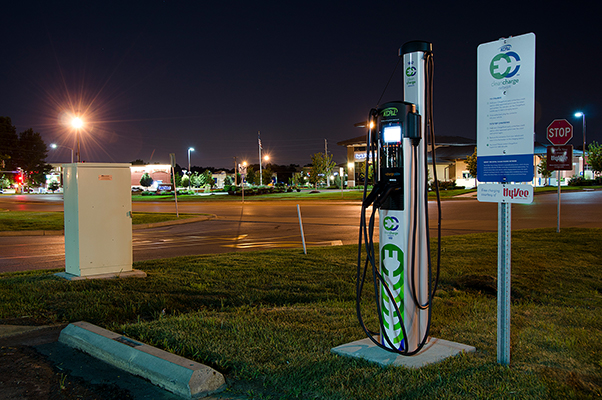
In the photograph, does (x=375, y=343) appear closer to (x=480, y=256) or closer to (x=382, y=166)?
(x=382, y=166)

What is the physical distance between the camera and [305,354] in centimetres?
415

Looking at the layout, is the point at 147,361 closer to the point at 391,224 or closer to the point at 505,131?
the point at 391,224

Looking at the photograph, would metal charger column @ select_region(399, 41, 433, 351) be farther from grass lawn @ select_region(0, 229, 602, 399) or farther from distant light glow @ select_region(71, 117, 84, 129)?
distant light glow @ select_region(71, 117, 84, 129)

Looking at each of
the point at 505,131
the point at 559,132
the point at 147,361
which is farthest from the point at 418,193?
the point at 559,132

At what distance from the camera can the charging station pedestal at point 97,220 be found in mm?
7535

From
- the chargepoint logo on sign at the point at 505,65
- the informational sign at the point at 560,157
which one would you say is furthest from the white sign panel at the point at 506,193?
the informational sign at the point at 560,157

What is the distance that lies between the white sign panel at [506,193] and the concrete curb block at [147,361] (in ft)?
8.79

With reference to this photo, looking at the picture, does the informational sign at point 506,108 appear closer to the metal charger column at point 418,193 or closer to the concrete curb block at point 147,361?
the metal charger column at point 418,193

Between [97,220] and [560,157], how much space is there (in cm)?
1212

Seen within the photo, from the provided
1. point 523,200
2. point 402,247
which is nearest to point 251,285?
point 402,247

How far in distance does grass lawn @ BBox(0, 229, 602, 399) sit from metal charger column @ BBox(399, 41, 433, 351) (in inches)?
17.5

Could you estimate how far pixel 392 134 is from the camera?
4.12 metres

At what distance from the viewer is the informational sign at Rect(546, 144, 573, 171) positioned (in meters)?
13.1

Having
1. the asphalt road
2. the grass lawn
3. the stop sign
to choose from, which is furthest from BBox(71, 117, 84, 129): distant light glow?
the stop sign
